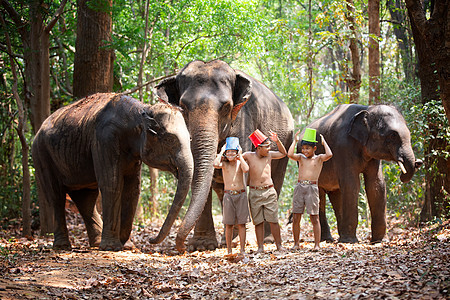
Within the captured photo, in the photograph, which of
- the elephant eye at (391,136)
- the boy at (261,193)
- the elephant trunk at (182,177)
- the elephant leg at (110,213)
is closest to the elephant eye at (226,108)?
the boy at (261,193)

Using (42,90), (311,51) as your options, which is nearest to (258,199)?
(42,90)

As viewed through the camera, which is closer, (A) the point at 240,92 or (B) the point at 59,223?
(B) the point at 59,223

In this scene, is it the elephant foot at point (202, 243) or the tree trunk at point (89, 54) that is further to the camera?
the tree trunk at point (89, 54)

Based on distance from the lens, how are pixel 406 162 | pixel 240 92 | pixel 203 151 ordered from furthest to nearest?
pixel 240 92
pixel 406 162
pixel 203 151

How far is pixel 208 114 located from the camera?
338 inches

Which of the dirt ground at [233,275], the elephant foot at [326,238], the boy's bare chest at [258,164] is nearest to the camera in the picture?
the dirt ground at [233,275]

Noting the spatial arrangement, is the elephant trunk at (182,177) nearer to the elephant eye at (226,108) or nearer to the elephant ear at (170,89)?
the elephant eye at (226,108)

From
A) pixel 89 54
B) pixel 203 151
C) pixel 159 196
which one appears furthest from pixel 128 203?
pixel 159 196

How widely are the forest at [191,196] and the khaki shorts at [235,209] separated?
0.57 meters

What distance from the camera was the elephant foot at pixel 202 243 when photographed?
9125 millimetres

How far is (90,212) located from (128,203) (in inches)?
37.2

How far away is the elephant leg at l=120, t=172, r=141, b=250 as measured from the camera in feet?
29.6

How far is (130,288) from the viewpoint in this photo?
Result: 5566 millimetres

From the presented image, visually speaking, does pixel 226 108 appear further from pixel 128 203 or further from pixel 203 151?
pixel 128 203
